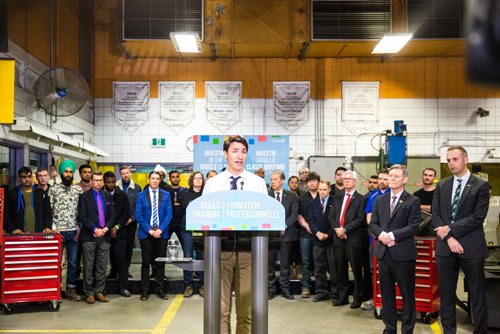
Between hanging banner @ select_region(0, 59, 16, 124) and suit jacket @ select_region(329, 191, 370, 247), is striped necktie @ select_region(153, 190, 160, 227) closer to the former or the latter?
hanging banner @ select_region(0, 59, 16, 124)

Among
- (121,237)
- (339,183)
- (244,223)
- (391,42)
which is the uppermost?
(391,42)

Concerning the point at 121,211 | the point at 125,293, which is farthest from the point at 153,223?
the point at 125,293

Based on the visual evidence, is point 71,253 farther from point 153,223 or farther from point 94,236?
point 153,223

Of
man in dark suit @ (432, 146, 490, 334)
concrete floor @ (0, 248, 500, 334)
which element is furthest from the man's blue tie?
concrete floor @ (0, 248, 500, 334)

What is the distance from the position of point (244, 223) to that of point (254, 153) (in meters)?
5.46

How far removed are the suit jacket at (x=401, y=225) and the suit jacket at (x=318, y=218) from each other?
1.90 meters

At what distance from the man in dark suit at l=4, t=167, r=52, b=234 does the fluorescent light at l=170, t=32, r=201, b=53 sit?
12.5 feet

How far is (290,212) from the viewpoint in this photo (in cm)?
695

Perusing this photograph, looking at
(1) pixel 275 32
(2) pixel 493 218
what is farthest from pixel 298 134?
(2) pixel 493 218

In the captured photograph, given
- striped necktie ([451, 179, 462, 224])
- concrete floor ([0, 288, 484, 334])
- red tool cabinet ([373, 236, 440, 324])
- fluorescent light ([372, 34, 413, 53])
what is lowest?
concrete floor ([0, 288, 484, 334])

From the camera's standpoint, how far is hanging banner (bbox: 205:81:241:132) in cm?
1154

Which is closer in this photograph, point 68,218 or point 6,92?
point 6,92

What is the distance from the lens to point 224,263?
10.9 ft

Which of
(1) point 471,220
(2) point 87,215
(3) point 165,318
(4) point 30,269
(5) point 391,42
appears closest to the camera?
(1) point 471,220
